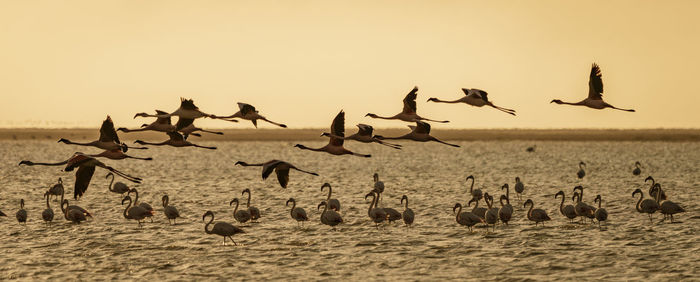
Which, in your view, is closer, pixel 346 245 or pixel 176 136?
pixel 176 136

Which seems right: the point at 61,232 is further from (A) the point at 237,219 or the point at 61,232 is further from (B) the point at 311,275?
(B) the point at 311,275

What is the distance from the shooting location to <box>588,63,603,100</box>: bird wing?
2597cm

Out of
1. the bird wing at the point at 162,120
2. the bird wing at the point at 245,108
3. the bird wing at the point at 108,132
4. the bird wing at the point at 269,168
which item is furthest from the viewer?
the bird wing at the point at 162,120

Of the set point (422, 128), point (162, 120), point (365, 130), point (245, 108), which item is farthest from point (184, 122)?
point (422, 128)

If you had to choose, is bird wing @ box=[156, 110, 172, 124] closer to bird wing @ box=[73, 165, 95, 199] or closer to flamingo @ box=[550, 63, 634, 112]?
bird wing @ box=[73, 165, 95, 199]

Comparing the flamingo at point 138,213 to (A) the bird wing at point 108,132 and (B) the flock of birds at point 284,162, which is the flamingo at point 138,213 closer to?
(B) the flock of birds at point 284,162

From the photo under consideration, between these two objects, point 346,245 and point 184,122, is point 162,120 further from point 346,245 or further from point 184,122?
point 346,245

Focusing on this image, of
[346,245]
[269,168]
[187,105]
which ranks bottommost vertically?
[346,245]

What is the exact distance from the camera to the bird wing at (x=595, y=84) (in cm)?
2597

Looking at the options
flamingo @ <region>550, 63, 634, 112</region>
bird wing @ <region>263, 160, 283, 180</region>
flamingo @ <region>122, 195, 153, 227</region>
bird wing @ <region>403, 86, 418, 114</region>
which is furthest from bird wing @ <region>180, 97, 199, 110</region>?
flamingo @ <region>550, 63, 634, 112</region>

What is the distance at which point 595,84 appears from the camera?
26078 millimetres

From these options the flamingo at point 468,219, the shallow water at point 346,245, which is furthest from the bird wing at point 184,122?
the flamingo at point 468,219

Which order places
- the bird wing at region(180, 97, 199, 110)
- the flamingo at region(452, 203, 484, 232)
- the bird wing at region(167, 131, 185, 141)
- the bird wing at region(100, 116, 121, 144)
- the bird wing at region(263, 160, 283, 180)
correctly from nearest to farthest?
the bird wing at region(263, 160, 283, 180) → the bird wing at region(100, 116, 121, 144) → the bird wing at region(180, 97, 199, 110) → the bird wing at region(167, 131, 185, 141) → the flamingo at region(452, 203, 484, 232)

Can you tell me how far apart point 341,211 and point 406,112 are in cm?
1122
